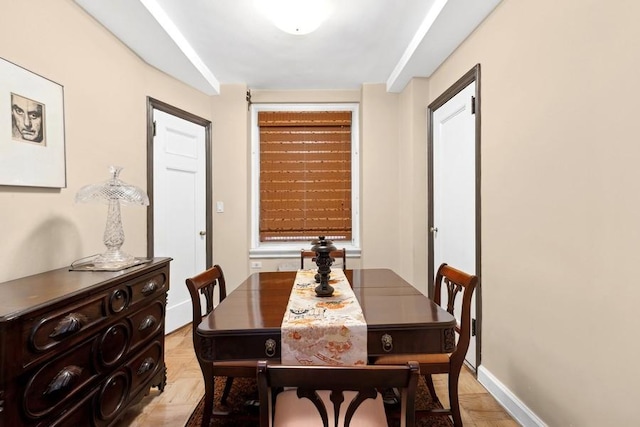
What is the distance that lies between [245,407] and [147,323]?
0.73m

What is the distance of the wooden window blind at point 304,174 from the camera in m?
3.36

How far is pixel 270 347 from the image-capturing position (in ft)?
3.76

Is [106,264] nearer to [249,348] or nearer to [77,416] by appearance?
[77,416]

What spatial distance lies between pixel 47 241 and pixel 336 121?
2655mm

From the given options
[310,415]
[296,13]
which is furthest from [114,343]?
[296,13]

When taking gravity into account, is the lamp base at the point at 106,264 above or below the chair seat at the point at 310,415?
above

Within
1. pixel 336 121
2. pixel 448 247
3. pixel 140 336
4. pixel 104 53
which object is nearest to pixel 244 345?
pixel 140 336

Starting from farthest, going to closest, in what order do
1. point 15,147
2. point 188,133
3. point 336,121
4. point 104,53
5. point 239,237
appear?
point 336,121 → point 239,237 → point 188,133 → point 104,53 → point 15,147

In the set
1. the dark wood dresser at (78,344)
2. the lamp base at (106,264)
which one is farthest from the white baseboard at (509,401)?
the lamp base at (106,264)

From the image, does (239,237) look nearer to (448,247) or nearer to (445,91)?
(448,247)

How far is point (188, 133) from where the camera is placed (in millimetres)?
2953

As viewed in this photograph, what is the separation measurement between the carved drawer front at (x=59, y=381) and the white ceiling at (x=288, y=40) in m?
1.88

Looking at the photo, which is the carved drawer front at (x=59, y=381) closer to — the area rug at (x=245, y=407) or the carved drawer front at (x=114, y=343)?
the carved drawer front at (x=114, y=343)

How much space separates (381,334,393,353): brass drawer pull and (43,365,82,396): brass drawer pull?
1.22 metres
